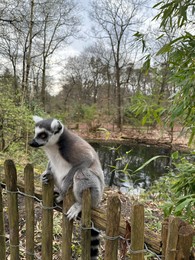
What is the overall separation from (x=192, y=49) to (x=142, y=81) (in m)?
19.9

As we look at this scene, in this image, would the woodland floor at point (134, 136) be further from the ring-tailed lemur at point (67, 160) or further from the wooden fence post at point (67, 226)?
the wooden fence post at point (67, 226)

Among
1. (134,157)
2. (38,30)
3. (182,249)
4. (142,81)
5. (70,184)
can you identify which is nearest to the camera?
(182,249)

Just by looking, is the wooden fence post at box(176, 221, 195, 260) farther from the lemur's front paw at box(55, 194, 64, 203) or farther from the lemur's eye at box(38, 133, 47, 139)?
the lemur's eye at box(38, 133, 47, 139)

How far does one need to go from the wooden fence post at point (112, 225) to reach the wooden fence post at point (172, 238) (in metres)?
0.25

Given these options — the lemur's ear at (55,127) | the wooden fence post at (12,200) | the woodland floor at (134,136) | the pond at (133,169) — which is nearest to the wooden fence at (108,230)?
the wooden fence post at (12,200)

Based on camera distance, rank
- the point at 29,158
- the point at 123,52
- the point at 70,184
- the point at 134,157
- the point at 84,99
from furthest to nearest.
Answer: the point at 84,99 → the point at 123,52 → the point at 134,157 → the point at 29,158 → the point at 70,184

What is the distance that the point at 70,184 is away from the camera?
1.53 m

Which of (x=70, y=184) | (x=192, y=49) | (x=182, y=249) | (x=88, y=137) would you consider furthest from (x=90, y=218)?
(x=88, y=137)

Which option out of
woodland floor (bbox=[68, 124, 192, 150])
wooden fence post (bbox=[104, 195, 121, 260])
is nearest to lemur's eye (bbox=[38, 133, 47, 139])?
wooden fence post (bbox=[104, 195, 121, 260])

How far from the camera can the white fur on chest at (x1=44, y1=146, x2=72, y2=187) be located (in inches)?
68.4

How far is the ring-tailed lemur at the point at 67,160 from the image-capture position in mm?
1533

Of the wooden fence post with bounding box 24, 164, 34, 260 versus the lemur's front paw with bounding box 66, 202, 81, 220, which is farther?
the wooden fence post with bounding box 24, 164, 34, 260

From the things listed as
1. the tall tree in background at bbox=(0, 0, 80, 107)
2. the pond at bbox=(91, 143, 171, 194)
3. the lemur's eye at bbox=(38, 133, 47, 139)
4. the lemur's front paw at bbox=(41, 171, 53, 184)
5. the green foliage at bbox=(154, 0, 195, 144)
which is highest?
the tall tree in background at bbox=(0, 0, 80, 107)

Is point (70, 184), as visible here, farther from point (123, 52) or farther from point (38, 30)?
point (123, 52)
